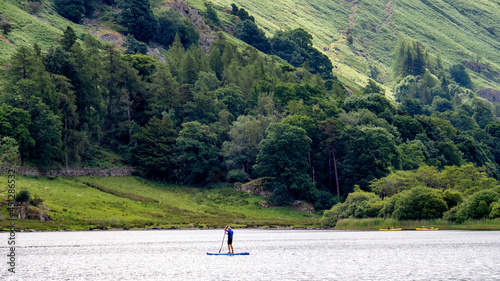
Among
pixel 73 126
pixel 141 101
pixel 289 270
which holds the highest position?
pixel 141 101

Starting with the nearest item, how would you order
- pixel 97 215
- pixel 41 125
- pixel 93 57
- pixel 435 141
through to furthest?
pixel 97 215 → pixel 41 125 → pixel 93 57 → pixel 435 141

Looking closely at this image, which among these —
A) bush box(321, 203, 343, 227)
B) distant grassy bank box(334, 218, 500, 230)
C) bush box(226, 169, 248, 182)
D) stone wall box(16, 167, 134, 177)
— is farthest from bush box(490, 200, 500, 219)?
stone wall box(16, 167, 134, 177)

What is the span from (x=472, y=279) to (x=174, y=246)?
42.6 m

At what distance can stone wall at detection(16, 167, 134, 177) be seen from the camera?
11469 centimetres

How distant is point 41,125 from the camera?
116 m

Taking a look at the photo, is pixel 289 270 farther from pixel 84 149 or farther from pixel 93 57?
pixel 93 57

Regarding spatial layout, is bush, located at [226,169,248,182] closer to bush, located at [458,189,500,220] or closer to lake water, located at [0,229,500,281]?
lake water, located at [0,229,500,281]

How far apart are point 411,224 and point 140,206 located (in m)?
53.0

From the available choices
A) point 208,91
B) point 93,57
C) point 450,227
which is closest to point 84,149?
point 93,57

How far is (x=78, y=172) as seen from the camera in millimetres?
125125

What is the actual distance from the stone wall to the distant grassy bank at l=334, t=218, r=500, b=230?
54.0m

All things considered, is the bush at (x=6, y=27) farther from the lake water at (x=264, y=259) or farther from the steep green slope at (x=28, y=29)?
the lake water at (x=264, y=259)

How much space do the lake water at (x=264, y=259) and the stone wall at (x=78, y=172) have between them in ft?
117

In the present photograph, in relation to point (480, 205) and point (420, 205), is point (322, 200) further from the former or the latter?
point (480, 205)
